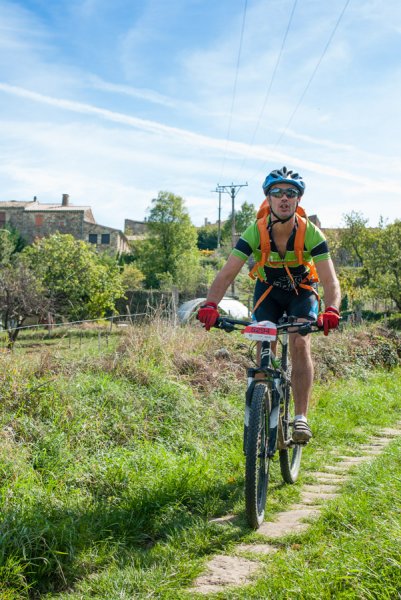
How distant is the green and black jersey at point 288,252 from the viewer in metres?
4.48

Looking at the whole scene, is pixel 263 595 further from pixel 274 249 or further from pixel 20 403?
pixel 20 403

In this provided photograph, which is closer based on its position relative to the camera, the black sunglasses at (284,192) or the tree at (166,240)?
the black sunglasses at (284,192)

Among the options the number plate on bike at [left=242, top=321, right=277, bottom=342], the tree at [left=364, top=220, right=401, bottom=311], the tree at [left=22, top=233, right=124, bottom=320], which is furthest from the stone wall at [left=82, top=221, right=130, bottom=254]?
the number plate on bike at [left=242, top=321, right=277, bottom=342]

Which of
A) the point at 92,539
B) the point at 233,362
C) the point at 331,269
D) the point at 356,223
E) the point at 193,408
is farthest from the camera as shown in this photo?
the point at 356,223

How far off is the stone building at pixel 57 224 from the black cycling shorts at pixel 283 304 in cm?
6404

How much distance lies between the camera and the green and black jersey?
4.48m

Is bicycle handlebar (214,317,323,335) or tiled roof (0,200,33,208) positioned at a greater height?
tiled roof (0,200,33,208)

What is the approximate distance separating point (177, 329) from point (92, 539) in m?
5.11

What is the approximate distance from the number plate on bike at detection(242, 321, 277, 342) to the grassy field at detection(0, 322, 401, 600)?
110cm

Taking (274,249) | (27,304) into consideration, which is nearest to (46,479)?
(274,249)

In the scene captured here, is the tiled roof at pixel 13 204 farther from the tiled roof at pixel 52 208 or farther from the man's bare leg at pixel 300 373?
the man's bare leg at pixel 300 373

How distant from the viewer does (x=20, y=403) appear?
488 centimetres

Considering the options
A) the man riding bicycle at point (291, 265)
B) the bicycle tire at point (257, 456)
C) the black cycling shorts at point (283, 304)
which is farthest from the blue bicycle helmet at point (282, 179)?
the bicycle tire at point (257, 456)

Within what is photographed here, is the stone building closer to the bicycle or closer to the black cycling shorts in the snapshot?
the black cycling shorts
